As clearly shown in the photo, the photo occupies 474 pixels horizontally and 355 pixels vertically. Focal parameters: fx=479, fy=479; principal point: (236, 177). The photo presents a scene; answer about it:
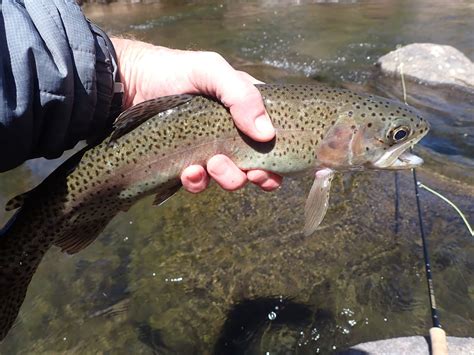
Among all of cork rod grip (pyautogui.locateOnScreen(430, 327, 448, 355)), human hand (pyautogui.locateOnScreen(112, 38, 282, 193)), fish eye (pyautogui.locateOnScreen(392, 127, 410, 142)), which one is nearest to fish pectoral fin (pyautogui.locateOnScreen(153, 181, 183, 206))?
human hand (pyautogui.locateOnScreen(112, 38, 282, 193))

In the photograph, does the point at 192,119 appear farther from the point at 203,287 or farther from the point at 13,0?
the point at 203,287

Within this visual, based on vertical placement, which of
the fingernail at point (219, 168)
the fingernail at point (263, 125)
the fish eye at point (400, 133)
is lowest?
the fingernail at point (219, 168)

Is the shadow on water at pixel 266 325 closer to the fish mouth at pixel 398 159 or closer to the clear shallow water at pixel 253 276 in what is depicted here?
the clear shallow water at pixel 253 276

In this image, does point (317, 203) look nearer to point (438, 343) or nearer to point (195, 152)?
point (195, 152)

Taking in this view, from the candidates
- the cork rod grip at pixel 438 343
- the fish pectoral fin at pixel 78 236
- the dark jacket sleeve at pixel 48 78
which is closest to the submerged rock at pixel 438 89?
the cork rod grip at pixel 438 343

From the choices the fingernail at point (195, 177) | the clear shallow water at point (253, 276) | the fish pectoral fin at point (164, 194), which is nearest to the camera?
the fingernail at point (195, 177)

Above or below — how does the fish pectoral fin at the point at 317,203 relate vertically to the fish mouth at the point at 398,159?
below
